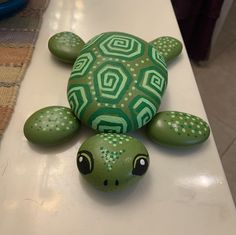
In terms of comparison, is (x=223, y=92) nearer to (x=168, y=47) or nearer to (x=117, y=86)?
(x=168, y=47)

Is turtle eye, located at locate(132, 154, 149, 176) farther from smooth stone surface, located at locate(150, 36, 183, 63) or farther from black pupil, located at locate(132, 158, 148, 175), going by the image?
smooth stone surface, located at locate(150, 36, 183, 63)

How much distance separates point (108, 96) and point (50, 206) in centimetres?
12

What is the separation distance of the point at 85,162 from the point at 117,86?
9 cm

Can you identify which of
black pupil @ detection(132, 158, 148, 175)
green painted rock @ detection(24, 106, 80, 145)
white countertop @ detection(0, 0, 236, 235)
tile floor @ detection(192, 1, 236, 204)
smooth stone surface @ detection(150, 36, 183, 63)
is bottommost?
tile floor @ detection(192, 1, 236, 204)

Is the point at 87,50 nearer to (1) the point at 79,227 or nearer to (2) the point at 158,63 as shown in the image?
(2) the point at 158,63

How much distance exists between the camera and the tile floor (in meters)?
0.82

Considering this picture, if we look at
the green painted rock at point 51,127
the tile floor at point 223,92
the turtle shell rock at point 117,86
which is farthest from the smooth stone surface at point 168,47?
the tile floor at point 223,92

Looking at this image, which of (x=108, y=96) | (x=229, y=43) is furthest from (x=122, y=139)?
(x=229, y=43)

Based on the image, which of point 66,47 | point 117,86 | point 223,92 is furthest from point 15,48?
point 223,92

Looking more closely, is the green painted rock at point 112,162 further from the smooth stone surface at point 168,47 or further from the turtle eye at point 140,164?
the smooth stone surface at point 168,47

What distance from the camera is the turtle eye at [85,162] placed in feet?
0.99

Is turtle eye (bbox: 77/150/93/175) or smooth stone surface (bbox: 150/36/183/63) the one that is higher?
smooth stone surface (bbox: 150/36/183/63)

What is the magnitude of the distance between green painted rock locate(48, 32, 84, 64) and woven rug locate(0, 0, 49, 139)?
0.14ft

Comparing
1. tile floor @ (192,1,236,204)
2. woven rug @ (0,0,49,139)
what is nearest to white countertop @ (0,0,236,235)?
woven rug @ (0,0,49,139)
